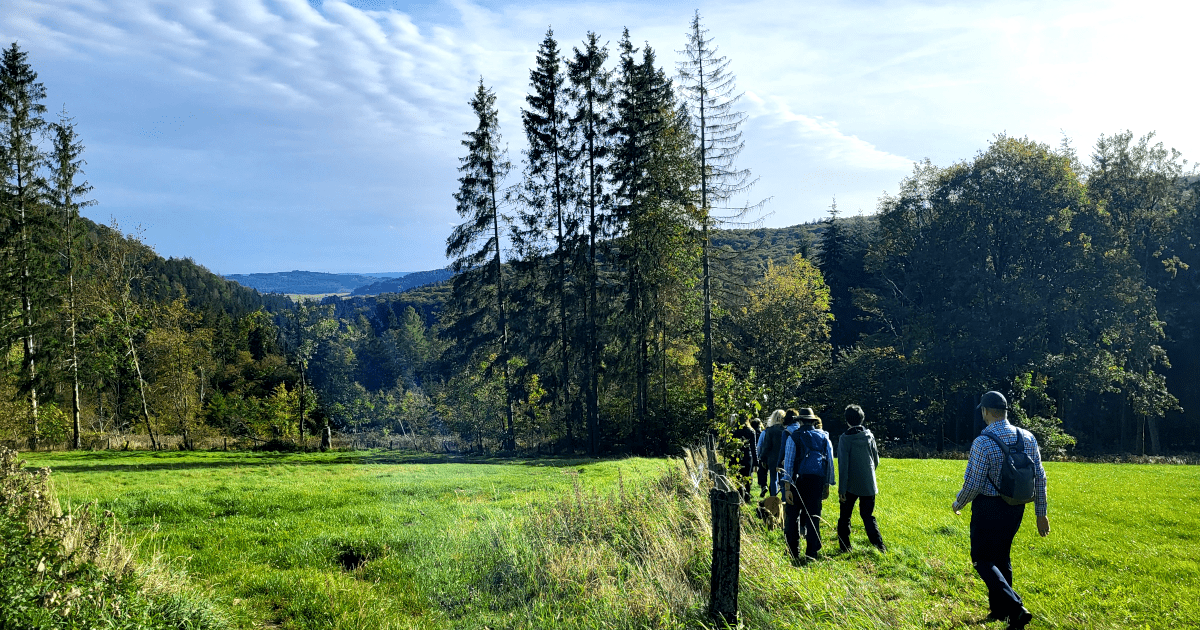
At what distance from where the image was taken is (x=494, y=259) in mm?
32031

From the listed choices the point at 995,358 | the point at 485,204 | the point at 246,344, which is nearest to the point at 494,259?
the point at 485,204

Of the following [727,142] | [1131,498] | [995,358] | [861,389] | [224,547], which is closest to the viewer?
[224,547]

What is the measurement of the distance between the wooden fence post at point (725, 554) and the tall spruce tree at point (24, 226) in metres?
35.0

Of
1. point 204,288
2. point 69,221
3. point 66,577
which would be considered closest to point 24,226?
point 69,221

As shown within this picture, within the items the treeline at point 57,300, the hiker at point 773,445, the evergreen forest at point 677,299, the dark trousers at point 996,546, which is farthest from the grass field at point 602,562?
the treeline at point 57,300

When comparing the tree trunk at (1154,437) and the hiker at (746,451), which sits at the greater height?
the hiker at (746,451)

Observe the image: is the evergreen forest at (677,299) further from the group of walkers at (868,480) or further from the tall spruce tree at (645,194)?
the group of walkers at (868,480)

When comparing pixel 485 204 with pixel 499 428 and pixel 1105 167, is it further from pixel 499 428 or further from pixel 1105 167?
pixel 1105 167

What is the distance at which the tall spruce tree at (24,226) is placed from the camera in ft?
92.1

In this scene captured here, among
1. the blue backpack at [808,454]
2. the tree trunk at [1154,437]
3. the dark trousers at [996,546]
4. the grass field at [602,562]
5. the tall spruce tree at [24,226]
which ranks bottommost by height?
the tree trunk at [1154,437]

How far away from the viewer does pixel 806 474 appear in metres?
7.89

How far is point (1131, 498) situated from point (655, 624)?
43.8 ft

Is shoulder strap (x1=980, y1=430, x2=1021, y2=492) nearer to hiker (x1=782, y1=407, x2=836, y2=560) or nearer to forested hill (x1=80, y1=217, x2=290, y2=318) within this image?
hiker (x1=782, y1=407, x2=836, y2=560)

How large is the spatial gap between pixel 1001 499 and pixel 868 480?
2484 millimetres
